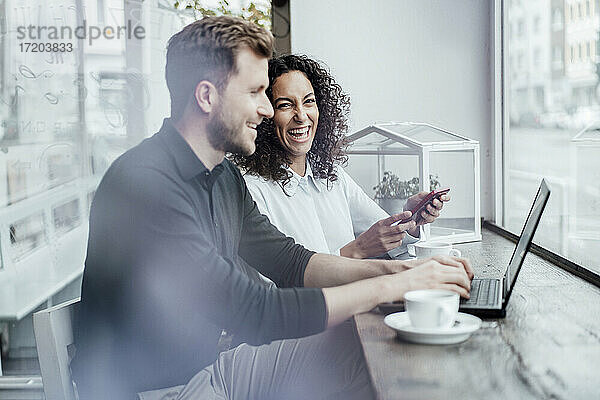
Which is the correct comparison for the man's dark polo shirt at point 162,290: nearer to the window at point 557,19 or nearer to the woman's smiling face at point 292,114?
the woman's smiling face at point 292,114

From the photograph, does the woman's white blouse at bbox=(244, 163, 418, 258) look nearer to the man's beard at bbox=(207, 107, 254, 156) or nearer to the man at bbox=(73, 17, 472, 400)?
the man at bbox=(73, 17, 472, 400)

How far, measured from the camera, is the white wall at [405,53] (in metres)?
2.53

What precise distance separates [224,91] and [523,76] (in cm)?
128

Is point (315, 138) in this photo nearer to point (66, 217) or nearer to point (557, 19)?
point (557, 19)

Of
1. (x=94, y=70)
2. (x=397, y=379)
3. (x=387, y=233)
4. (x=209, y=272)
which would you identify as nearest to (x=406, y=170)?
(x=387, y=233)

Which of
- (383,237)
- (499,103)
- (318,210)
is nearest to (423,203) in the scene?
(383,237)

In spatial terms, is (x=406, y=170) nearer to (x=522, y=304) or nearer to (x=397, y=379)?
(x=522, y=304)

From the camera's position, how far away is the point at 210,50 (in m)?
1.39

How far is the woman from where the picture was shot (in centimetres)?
194

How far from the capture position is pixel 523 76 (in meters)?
2.33

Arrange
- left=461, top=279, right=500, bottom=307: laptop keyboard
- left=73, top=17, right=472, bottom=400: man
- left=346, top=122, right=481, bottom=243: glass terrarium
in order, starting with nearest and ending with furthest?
1. left=73, top=17, right=472, bottom=400: man
2. left=461, top=279, right=500, bottom=307: laptop keyboard
3. left=346, top=122, right=481, bottom=243: glass terrarium

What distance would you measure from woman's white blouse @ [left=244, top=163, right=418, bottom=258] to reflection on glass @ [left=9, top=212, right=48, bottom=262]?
2.88 ft

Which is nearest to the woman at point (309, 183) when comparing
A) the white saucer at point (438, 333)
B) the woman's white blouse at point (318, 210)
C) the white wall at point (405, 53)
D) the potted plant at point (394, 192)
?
the woman's white blouse at point (318, 210)

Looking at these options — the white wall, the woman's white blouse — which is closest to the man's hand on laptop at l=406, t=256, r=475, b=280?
the woman's white blouse
